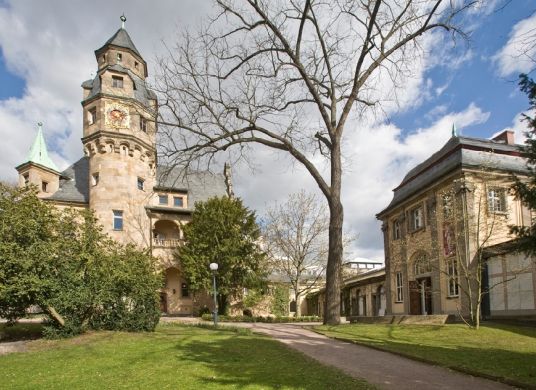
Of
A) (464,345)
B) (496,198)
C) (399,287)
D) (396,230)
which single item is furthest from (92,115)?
(464,345)

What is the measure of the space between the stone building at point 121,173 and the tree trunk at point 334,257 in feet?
59.3

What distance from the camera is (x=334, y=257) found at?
60.9 ft

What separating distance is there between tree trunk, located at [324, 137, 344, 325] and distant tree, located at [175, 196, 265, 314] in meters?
18.9

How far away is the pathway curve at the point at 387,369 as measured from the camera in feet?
26.5

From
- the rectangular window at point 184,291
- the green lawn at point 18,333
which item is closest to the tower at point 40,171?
the rectangular window at point 184,291

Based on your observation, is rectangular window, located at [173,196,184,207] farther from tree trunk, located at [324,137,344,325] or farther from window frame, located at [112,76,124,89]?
tree trunk, located at [324,137,344,325]

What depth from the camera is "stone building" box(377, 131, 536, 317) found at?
19.7 meters

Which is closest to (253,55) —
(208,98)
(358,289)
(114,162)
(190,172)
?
(208,98)

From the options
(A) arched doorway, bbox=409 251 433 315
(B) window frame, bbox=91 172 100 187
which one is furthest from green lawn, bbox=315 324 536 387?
(B) window frame, bbox=91 172 100 187

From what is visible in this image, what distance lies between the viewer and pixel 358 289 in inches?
1695

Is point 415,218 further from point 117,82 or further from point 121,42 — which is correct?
point 121,42

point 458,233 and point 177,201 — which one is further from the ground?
point 177,201

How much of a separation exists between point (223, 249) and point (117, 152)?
12.1 m

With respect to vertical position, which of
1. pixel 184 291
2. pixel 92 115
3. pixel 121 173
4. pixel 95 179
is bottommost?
pixel 184 291
